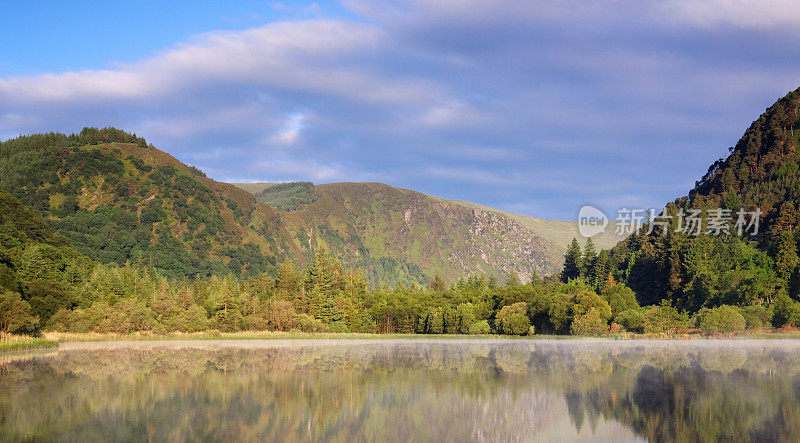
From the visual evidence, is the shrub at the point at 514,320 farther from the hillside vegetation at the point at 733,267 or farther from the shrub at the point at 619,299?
the hillside vegetation at the point at 733,267

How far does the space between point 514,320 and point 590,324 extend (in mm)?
14961

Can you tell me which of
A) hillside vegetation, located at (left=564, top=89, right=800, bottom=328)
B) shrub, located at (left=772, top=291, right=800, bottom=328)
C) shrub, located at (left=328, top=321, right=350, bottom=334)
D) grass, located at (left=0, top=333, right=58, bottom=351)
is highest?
hillside vegetation, located at (left=564, top=89, right=800, bottom=328)

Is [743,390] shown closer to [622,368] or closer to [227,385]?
[622,368]

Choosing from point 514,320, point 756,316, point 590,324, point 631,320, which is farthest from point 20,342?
point 756,316

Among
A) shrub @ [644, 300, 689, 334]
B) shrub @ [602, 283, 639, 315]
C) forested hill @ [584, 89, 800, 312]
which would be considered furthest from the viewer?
forested hill @ [584, 89, 800, 312]

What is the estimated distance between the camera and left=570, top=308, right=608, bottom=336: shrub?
118 m

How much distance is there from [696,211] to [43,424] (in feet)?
619

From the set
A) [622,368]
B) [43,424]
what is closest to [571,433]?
[43,424]

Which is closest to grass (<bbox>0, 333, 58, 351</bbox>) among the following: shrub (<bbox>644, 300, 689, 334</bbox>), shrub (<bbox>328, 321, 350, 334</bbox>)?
shrub (<bbox>328, 321, 350, 334</bbox>)

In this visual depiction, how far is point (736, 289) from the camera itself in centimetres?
13462

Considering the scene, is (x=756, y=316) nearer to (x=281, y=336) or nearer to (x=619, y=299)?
(x=619, y=299)

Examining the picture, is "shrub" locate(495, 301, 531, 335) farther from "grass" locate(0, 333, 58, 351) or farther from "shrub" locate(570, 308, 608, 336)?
"grass" locate(0, 333, 58, 351)

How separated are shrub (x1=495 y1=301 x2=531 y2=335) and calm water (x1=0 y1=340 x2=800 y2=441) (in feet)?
238

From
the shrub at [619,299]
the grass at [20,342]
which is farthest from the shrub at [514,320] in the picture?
the grass at [20,342]
